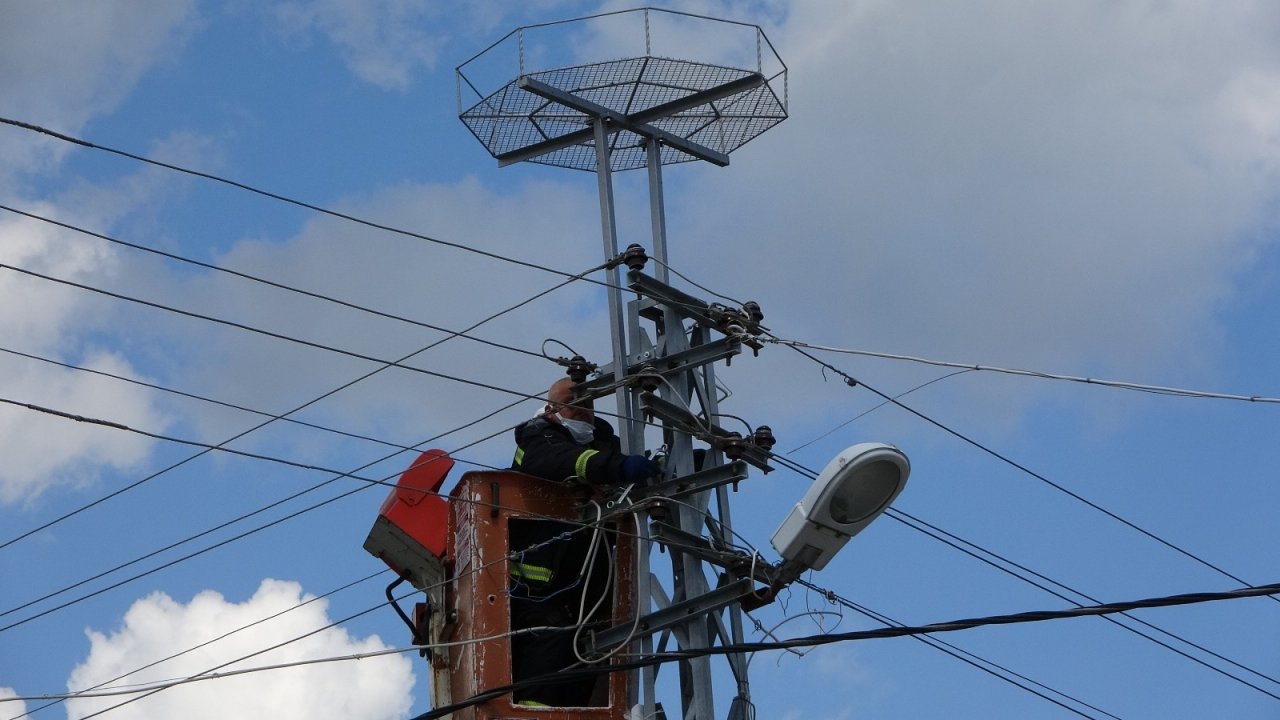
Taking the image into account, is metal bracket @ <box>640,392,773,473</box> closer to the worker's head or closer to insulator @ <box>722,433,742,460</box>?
insulator @ <box>722,433,742,460</box>

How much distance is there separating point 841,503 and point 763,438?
1179 millimetres

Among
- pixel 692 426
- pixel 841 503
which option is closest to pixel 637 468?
pixel 692 426

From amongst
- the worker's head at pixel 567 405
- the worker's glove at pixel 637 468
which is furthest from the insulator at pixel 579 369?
the worker's glove at pixel 637 468

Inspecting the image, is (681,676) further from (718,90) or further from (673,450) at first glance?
(718,90)

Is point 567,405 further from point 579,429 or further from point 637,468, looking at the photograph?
point 637,468

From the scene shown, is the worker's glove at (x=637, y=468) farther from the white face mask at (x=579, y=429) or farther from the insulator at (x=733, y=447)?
the white face mask at (x=579, y=429)

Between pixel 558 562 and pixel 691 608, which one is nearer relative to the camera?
pixel 691 608

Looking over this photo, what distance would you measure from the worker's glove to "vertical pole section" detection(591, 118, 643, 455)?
25 cm

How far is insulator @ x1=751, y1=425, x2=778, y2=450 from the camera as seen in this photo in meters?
12.6

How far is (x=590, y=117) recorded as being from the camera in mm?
13844

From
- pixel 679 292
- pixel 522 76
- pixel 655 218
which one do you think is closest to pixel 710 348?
pixel 679 292

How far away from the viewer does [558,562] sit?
12844 millimetres

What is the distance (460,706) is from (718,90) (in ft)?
15.4

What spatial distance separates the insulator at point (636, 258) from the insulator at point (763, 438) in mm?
1319
